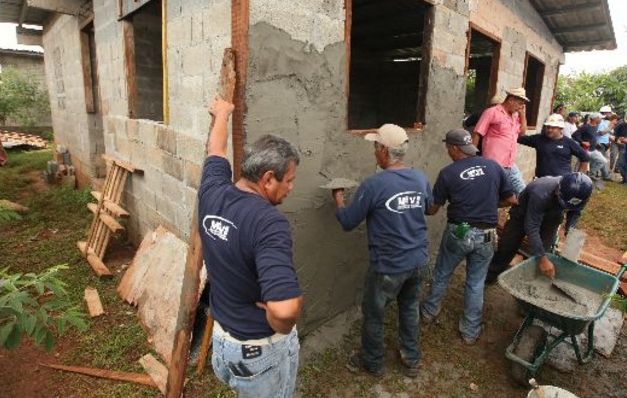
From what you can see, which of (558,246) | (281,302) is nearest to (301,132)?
(281,302)

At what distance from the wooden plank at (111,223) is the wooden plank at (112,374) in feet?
6.19

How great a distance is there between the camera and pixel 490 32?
5785mm

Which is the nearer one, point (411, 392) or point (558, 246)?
point (411, 392)

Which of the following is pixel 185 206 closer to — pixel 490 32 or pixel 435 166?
pixel 435 166

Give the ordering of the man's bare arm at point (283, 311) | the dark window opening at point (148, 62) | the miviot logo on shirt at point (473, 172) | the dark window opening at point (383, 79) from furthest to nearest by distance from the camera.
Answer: the dark window opening at point (383, 79) → the dark window opening at point (148, 62) → the miviot logo on shirt at point (473, 172) → the man's bare arm at point (283, 311)

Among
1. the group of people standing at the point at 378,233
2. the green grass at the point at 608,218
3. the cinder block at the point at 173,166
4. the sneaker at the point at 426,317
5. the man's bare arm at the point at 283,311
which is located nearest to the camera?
the man's bare arm at the point at 283,311

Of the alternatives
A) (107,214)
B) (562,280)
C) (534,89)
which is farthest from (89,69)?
(534,89)

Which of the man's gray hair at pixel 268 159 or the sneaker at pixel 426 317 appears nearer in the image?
the man's gray hair at pixel 268 159

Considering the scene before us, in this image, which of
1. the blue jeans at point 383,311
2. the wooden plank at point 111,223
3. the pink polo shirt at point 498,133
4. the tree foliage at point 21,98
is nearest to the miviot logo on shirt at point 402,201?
the blue jeans at point 383,311

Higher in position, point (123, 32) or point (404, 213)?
point (123, 32)

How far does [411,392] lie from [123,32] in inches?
199

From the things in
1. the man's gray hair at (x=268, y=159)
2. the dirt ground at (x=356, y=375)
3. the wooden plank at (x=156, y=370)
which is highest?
the man's gray hair at (x=268, y=159)

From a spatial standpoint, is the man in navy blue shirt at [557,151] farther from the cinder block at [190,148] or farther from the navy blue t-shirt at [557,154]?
the cinder block at [190,148]

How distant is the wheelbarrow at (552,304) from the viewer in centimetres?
311
